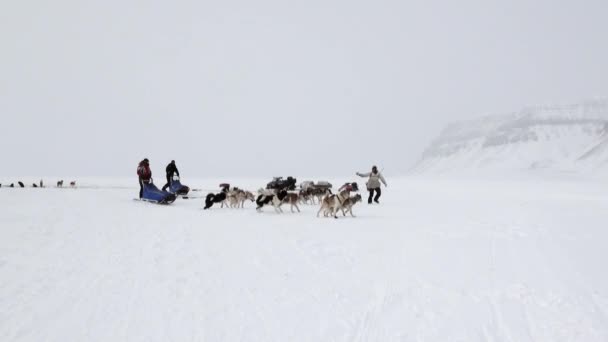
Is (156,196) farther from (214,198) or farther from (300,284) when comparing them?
(300,284)

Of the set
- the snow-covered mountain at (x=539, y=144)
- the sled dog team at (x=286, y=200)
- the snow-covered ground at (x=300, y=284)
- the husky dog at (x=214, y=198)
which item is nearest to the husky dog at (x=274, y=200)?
the sled dog team at (x=286, y=200)

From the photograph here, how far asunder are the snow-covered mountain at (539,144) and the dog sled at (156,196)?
90.4m

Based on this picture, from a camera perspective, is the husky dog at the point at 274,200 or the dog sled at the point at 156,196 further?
the dog sled at the point at 156,196

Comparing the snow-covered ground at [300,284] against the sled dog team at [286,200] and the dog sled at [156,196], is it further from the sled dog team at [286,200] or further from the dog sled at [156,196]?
the dog sled at [156,196]

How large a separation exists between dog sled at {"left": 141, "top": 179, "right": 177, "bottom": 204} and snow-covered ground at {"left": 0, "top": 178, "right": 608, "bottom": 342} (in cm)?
648

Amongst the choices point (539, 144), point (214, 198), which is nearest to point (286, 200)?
point (214, 198)

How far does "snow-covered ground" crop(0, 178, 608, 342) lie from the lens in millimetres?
4500

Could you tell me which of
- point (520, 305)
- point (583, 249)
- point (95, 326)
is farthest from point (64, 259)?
point (583, 249)

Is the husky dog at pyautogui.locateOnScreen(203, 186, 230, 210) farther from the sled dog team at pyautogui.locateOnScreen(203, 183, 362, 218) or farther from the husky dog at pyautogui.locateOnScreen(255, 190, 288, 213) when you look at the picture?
the husky dog at pyautogui.locateOnScreen(255, 190, 288, 213)

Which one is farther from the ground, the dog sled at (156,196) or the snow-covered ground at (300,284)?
the dog sled at (156,196)

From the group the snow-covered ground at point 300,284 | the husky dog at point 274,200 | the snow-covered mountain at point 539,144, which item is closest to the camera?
the snow-covered ground at point 300,284

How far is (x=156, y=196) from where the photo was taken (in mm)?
17203

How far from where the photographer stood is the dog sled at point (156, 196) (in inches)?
661

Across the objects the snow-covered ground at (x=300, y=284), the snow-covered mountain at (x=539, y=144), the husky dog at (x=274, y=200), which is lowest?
the snow-covered ground at (x=300, y=284)
